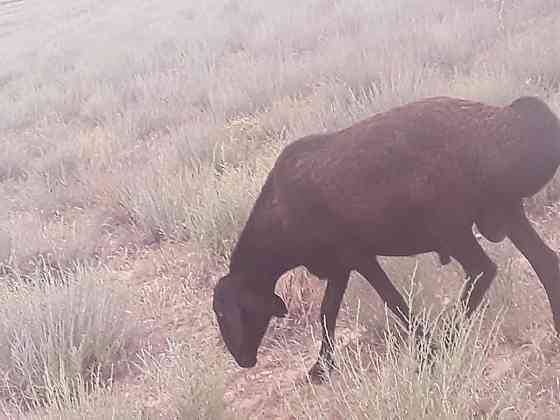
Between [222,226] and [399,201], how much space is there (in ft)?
8.67

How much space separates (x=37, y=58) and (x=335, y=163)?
60.8ft

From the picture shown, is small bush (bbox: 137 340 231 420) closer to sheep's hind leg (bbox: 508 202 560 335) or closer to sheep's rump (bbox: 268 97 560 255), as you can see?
sheep's rump (bbox: 268 97 560 255)

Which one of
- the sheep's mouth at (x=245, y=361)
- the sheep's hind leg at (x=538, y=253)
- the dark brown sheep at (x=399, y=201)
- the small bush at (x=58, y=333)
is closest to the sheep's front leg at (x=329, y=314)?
the dark brown sheep at (x=399, y=201)

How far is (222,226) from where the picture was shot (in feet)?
18.6

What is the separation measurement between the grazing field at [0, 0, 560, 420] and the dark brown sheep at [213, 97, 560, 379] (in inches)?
11.7

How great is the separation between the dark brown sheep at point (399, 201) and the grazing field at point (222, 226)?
0.98 ft

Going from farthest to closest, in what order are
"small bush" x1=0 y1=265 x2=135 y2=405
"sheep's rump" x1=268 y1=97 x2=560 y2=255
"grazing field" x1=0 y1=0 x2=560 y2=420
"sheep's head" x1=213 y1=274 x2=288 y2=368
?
1. "small bush" x1=0 y1=265 x2=135 y2=405
2. "sheep's head" x1=213 y1=274 x2=288 y2=368
3. "grazing field" x1=0 y1=0 x2=560 y2=420
4. "sheep's rump" x1=268 y1=97 x2=560 y2=255

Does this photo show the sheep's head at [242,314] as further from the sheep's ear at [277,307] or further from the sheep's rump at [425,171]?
the sheep's rump at [425,171]

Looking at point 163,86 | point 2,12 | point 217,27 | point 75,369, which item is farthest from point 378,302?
point 2,12

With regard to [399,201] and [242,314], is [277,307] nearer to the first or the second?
[242,314]

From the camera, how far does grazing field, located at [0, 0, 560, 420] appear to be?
3.38m

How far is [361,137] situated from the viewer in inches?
133

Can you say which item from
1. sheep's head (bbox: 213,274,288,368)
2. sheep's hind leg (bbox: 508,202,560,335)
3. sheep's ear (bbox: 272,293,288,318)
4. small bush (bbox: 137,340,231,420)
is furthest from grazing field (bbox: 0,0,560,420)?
sheep's ear (bbox: 272,293,288,318)

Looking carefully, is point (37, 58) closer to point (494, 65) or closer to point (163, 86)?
point (163, 86)
